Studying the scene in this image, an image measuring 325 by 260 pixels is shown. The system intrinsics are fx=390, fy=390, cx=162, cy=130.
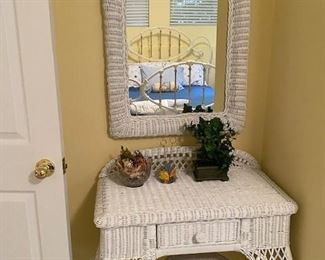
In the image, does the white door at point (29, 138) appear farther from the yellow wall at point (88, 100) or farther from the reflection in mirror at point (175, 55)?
the reflection in mirror at point (175, 55)

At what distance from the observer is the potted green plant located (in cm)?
161

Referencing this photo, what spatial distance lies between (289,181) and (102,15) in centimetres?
100

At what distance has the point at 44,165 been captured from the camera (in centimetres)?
141

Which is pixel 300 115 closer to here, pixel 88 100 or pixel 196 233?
pixel 196 233

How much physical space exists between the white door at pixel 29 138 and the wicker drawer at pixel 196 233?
1.30 feet

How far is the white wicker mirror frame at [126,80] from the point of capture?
1.53 metres

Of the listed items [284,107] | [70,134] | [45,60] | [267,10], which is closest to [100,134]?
[70,134]

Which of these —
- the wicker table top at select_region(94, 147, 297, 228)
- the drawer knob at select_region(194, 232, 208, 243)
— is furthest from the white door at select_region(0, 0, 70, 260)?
the drawer knob at select_region(194, 232, 208, 243)

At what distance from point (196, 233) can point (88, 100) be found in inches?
27.4

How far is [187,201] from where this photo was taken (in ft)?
4.79

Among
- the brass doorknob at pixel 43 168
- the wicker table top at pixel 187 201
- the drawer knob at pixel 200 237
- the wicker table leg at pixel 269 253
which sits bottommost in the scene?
the wicker table leg at pixel 269 253

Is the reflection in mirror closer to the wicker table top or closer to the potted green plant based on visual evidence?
the potted green plant

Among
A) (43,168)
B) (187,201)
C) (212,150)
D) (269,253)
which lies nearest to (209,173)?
(212,150)

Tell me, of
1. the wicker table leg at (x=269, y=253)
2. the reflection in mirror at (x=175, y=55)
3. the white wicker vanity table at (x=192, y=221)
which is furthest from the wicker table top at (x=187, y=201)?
the reflection in mirror at (x=175, y=55)
